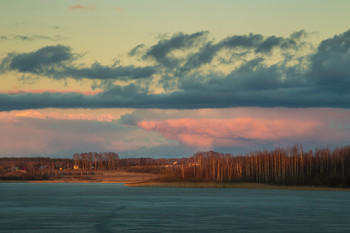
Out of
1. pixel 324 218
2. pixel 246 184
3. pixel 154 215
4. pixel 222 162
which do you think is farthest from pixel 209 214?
pixel 222 162

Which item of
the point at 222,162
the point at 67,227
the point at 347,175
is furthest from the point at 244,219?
the point at 222,162

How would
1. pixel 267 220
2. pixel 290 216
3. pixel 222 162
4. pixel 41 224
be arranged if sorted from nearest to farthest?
1. pixel 41 224
2. pixel 267 220
3. pixel 290 216
4. pixel 222 162

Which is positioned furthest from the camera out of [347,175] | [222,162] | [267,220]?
[222,162]

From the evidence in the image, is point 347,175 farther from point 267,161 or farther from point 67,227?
point 67,227

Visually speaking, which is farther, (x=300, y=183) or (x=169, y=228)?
(x=300, y=183)

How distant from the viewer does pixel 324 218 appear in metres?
51.9

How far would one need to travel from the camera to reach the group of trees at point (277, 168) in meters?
147

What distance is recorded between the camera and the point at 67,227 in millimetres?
43062

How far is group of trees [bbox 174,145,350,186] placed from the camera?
147 metres

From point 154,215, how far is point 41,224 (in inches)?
505

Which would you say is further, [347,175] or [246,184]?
→ [246,184]

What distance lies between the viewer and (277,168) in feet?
522

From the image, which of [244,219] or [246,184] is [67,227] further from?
[246,184]

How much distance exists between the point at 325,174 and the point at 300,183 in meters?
6.93
